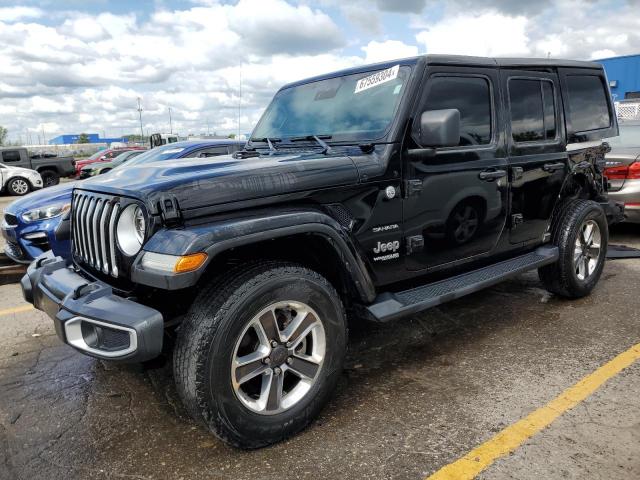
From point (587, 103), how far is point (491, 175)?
1.72m

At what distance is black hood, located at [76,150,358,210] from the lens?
7.69 feet

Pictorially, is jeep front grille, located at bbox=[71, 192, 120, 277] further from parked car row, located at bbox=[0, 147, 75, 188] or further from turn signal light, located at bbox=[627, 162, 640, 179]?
parked car row, located at bbox=[0, 147, 75, 188]

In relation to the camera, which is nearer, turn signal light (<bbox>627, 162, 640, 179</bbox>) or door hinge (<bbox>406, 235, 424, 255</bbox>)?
door hinge (<bbox>406, 235, 424, 255</bbox>)

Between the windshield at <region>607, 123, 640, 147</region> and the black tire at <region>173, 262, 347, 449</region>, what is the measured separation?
6130 millimetres

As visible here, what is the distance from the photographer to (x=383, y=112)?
10.4ft

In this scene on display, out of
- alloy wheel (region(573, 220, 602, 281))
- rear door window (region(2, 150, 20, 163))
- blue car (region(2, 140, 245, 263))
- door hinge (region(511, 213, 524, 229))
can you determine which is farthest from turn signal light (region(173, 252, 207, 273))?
rear door window (region(2, 150, 20, 163))

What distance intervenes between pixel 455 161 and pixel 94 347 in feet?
7.82

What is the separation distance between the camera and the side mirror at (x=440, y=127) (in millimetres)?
2922

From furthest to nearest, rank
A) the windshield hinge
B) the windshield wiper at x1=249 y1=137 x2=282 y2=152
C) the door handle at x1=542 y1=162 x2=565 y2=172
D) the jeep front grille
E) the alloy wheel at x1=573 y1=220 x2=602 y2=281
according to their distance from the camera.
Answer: the alloy wheel at x1=573 y1=220 x2=602 y2=281 → the door handle at x1=542 y1=162 x2=565 y2=172 → the windshield wiper at x1=249 y1=137 x2=282 y2=152 → the jeep front grille → the windshield hinge

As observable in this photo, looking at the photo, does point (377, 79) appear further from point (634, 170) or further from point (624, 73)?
point (624, 73)

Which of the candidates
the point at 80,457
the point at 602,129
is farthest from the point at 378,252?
the point at 602,129

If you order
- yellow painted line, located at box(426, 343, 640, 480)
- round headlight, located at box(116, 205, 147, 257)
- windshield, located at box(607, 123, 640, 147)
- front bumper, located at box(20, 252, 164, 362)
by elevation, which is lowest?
yellow painted line, located at box(426, 343, 640, 480)

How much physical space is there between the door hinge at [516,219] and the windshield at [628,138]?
403 centimetres

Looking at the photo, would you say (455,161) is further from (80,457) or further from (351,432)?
(80,457)
